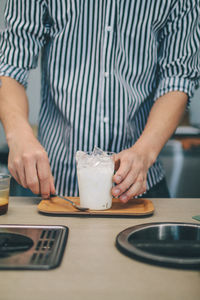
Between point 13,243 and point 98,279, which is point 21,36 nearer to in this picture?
point 13,243

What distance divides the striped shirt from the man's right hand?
14.4 inches

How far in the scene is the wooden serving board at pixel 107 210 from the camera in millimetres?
960

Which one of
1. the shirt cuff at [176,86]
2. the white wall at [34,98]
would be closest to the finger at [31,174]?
the shirt cuff at [176,86]

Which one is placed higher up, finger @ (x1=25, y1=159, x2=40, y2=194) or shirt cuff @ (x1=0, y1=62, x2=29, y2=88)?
shirt cuff @ (x1=0, y1=62, x2=29, y2=88)

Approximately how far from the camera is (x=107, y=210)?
999 millimetres

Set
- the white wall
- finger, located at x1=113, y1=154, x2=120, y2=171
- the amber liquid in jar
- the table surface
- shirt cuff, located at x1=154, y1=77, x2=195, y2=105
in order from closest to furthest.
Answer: the table surface → the amber liquid in jar → finger, located at x1=113, y1=154, x2=120, y2=171 → shirt cuff, located at x1=154, y1=77, x2=195, y2=105 → the white wall

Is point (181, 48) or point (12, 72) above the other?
point (181, 48)

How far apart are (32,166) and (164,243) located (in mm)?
451

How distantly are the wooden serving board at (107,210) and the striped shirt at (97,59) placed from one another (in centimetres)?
36

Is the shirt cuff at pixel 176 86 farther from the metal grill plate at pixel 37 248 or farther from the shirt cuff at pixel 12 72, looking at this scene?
the metal grill plate at pixel 37 248

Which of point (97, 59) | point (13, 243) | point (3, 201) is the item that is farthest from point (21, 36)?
point (13, 243)

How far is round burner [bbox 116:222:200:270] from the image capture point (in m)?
0.62

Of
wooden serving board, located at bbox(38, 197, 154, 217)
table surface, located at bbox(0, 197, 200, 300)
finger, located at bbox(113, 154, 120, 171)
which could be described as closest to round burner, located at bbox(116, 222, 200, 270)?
table surface, located at bbox(0, 197, 200, 300)

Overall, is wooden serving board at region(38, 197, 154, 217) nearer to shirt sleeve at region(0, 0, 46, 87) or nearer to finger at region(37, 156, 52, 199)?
finger at region(37, 156, 52, 199)
